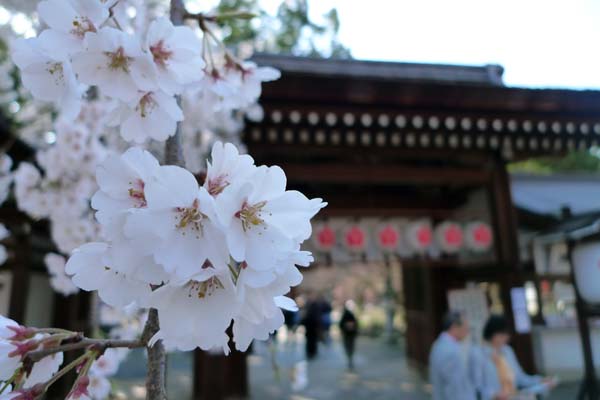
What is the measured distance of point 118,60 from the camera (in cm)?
83

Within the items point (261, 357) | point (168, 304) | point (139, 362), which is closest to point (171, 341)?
point (168, 304)

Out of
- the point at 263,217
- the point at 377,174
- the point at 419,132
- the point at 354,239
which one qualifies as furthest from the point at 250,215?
the point at 354,239

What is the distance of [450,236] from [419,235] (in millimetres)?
388

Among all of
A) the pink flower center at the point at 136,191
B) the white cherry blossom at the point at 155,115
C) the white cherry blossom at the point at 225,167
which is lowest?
the pink flower center at the point at 136,191

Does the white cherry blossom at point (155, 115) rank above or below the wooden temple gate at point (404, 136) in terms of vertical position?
below

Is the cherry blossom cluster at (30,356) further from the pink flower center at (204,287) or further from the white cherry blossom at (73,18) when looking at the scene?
the white cherry blossom at (73,18)

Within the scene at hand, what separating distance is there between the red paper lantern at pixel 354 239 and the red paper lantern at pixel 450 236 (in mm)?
1002

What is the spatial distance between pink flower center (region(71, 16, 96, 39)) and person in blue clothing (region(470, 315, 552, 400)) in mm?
3472

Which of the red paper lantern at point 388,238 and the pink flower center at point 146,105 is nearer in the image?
the pink flower center at point 146,105

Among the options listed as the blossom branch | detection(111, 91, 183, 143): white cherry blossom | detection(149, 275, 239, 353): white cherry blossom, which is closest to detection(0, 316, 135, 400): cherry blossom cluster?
the blossom branch

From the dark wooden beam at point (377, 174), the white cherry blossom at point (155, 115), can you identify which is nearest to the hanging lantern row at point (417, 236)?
the dark wooden beam at point (377, 174)

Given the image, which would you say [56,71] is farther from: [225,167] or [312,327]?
[312,327]

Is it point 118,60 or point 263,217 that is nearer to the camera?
point 263,217

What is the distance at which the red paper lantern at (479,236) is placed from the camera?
5.09 meters
